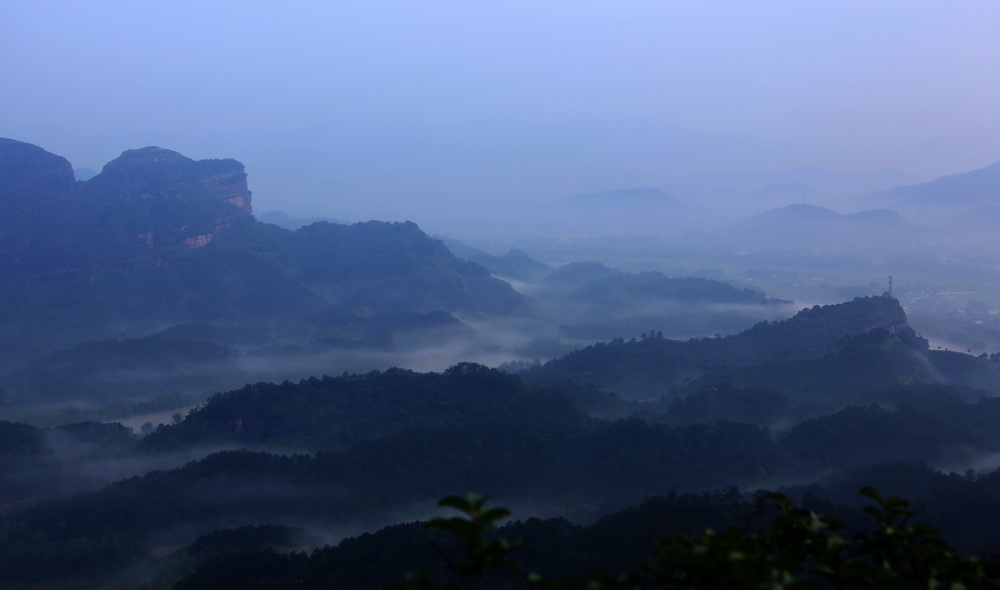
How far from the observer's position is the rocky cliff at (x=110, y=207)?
107250mm

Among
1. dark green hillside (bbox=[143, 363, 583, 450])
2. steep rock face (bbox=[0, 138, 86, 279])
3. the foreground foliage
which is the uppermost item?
steep rock face (bbox=[0, 138, 86, 279])

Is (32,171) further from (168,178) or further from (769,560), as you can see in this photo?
(769,560)

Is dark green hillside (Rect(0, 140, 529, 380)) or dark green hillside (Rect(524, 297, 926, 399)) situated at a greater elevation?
dark green hillside (Rect(0, 140, 529, 380))

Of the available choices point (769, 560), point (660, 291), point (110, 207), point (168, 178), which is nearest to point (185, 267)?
point (110, 207)

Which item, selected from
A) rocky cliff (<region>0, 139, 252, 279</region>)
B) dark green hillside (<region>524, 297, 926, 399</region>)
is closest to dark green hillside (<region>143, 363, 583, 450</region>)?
dark green hillside (<region>524, 297, 926, 399</region>)

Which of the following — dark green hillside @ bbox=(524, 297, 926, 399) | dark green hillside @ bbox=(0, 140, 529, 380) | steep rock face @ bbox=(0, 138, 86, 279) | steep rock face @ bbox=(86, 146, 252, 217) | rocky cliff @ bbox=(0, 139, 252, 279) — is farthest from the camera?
steep rock face @ bbox=(86, 146, 252, 217)

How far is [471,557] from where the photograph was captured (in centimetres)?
640

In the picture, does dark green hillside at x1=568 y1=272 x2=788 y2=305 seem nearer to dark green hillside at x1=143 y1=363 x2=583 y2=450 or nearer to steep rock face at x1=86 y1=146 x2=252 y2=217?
steep rock face at x1=86 y1=146 x2=252 y2=217

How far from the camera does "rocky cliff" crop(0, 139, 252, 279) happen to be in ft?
352

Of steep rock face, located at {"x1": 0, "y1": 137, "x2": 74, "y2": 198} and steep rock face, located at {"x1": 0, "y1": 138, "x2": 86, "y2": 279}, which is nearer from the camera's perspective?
steep rock face, located at {"x1": 0, "y1": 138, "x2": 86, "y2": 279}

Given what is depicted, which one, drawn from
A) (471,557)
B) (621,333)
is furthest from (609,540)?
(621,333)

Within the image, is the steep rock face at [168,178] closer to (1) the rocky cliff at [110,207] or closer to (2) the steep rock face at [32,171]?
(1) the rocky cliff at [110,207]

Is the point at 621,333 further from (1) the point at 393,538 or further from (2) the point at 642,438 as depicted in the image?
(1) the point at 393,538

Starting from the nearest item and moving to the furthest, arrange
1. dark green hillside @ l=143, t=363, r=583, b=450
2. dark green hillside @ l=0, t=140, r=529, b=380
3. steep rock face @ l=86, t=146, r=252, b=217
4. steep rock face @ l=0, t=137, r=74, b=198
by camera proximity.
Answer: dark green hillside @ l=143, t=363, r=583, b=450, dark green hillside @ l=0, t=140, r=529, b=380, steep rock face @ l=0, t=137, r=74, b=198, steep rock face @ l=86, t=146, r=252, b=217
